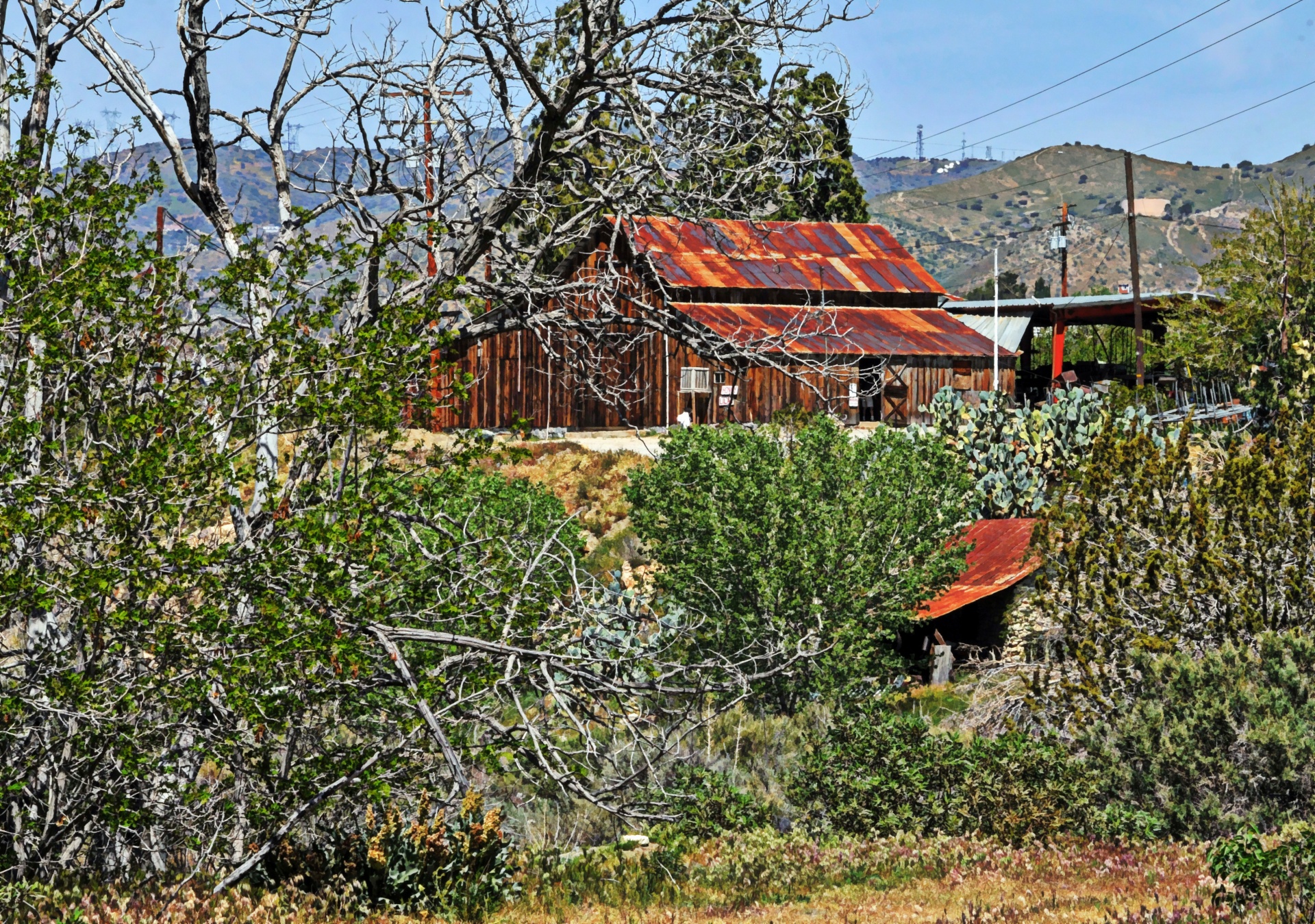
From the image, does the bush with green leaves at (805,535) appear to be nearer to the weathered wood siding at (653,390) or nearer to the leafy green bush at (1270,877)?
the leafy green bush at (1270,877)

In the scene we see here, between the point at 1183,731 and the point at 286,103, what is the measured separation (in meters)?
9.74

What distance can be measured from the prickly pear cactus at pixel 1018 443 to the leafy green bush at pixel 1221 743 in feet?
40.9

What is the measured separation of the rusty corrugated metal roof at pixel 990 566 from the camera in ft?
67.8

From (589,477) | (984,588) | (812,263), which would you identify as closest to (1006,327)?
(812,263)

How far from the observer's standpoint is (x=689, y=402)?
4112cm

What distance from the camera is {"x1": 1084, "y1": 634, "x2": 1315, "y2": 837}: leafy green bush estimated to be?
12.1m

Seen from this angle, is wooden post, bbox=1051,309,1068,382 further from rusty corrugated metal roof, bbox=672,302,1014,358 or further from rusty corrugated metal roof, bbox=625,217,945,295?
rusty corrugated metal roof, bbox=625,217,945,295

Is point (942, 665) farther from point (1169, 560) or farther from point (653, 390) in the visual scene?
point (653, 390)

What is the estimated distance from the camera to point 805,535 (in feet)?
57.9

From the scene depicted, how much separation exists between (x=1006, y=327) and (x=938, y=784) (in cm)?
3969

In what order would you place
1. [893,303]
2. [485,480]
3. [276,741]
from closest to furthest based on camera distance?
[276,741]
[485,480]
[893,303]

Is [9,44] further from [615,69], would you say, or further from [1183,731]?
[1183,731]

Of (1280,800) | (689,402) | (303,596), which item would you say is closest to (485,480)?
(1280,800)

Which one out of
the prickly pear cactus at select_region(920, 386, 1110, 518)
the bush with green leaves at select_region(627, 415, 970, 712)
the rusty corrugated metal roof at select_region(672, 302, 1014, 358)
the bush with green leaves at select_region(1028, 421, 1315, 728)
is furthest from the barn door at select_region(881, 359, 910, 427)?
the bush with green leaves at select_region(1028, 421, 1315, 728)
